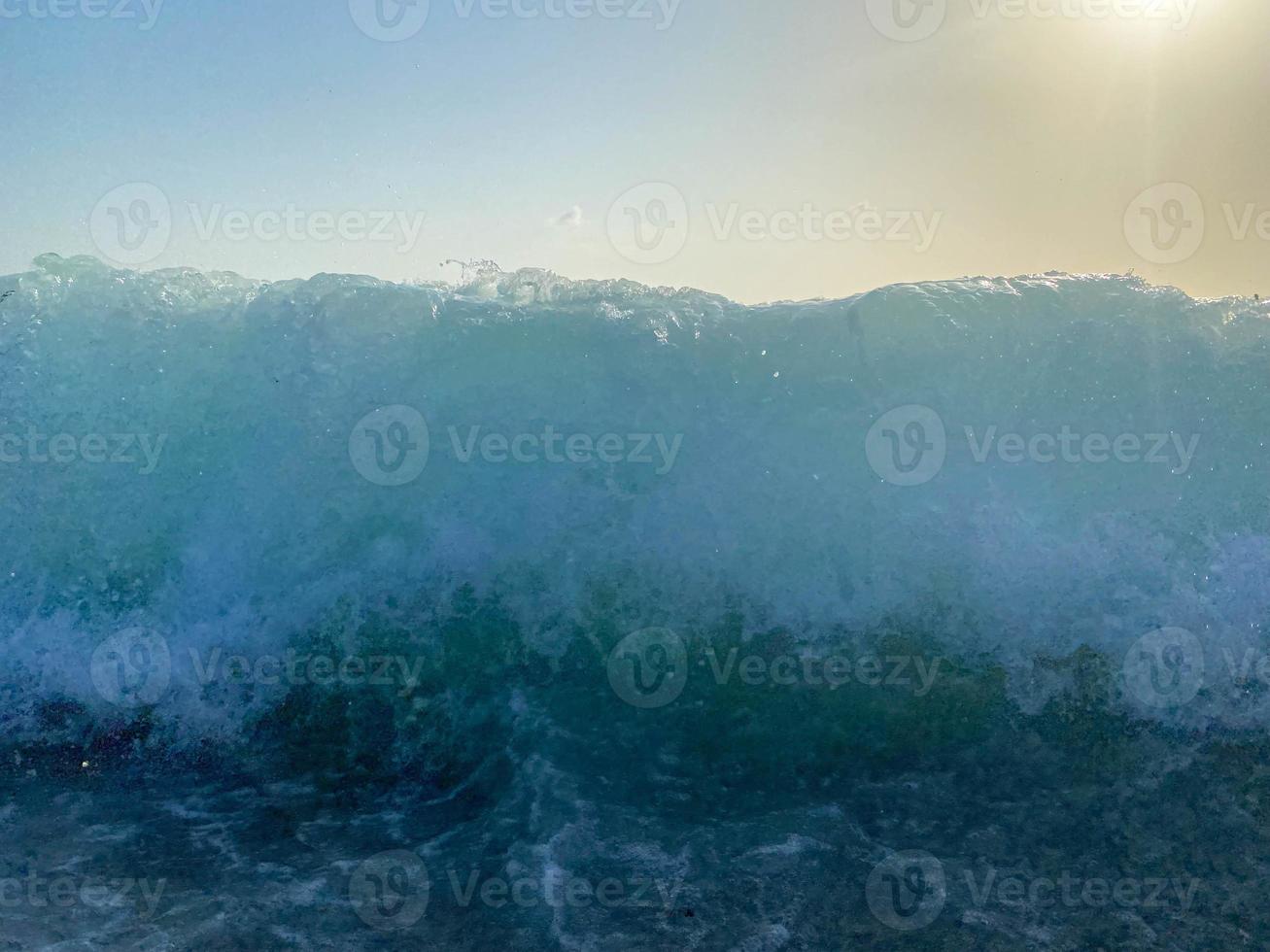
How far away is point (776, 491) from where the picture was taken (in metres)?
9.10

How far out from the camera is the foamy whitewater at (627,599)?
5605mm

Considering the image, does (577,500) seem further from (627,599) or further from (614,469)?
(627,599)

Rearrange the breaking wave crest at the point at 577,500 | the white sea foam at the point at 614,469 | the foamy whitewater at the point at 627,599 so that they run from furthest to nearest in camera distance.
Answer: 1. the white sea foam at the point at 614,469
2. the breaking wave crest at the point at 577,500
3. the foamy whitewater at the point at 627,599

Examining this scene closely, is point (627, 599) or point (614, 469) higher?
point (614, 469)

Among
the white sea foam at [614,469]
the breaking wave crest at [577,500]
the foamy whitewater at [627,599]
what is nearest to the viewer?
the foamy whitewater at [627,599]

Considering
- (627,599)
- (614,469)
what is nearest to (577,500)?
(614,469)

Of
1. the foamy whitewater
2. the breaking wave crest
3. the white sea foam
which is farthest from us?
the white sea foam

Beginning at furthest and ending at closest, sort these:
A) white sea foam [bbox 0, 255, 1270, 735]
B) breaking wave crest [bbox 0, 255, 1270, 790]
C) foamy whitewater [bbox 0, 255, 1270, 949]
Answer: white sea foam [bbox 0, 255, 1270, 735] < breaking wave crest [bbox 0, 255, 1270, 790] < foamy whitewater [bbox 0, 255, 1270, 949]

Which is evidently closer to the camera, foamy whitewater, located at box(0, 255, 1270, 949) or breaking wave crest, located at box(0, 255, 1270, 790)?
foamy whitewater, located at box(0, 255, 1270, 949)

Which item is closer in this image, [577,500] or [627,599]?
[627,599]

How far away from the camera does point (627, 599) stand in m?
8.42

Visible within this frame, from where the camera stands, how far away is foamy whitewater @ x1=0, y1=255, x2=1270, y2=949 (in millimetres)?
5605

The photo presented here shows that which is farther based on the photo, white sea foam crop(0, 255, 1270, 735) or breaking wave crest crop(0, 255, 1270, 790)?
white sea foam crop(0, 255, 1270, 735)

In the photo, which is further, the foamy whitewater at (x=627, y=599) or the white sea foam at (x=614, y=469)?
the white sea foam at (x=614, y=469)
